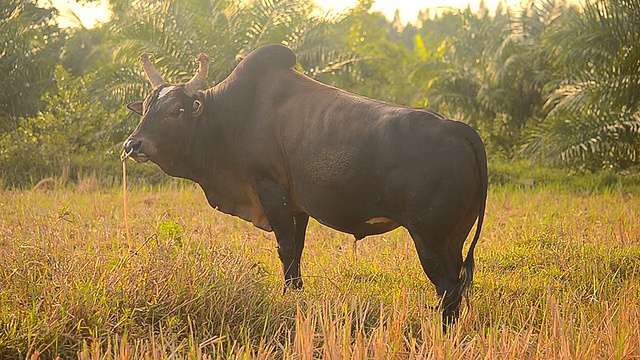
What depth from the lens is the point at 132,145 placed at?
4340 mm

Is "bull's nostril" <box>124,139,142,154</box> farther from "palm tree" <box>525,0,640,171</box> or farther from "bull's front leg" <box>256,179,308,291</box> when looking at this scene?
"palm tree" <box>525,0,640,171</box>

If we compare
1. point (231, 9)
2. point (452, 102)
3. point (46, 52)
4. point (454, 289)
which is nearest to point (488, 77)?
point (452, 102)

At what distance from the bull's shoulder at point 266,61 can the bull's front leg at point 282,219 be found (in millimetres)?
721

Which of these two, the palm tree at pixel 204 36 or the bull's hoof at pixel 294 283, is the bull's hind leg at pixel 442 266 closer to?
the bull's hoof at pixel 294 283

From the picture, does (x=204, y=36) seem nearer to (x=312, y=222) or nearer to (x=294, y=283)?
(x=312, y=222)

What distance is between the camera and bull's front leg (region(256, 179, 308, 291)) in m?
4.36

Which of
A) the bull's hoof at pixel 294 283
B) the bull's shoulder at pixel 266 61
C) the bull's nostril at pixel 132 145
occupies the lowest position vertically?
the bull's hoof at pixel 294 283

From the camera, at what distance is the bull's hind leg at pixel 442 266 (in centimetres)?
369

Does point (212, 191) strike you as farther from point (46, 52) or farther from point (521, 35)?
point (521, 35)

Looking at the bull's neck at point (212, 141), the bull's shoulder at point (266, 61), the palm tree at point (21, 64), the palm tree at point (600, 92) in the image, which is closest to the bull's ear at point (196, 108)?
the bull's neck at point (212, 141)

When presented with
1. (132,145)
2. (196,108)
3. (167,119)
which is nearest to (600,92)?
(196,108)

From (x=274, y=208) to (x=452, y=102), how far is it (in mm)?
11356

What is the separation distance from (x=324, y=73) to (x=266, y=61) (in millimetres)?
8940

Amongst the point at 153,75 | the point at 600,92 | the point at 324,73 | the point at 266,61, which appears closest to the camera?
the point at 266,61
